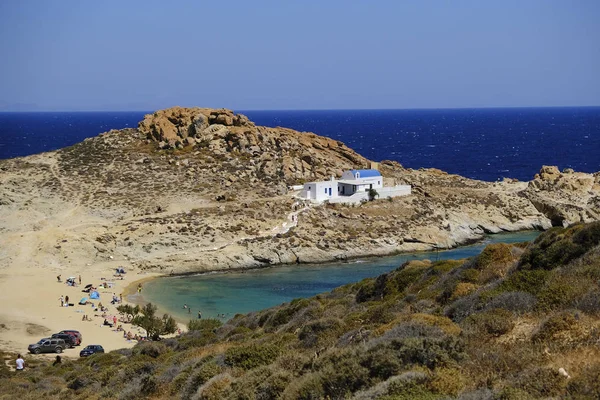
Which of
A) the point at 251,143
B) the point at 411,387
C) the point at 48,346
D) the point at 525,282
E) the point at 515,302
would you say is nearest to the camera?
the point at 411,387

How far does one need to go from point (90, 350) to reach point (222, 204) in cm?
2697

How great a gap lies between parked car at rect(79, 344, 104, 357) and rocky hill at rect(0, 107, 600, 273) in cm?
1645

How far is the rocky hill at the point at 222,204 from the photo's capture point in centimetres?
4862

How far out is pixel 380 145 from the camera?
150 meters

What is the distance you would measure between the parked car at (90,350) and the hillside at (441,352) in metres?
8.44

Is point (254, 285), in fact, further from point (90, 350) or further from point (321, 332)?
point (321, 332)

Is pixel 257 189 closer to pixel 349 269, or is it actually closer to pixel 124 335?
pixel 349 269

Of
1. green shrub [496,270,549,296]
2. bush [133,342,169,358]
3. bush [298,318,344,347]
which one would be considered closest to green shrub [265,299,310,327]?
bush [133,342,169,358]

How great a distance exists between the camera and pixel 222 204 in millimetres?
55500

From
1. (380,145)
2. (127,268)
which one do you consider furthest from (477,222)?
(380,145)

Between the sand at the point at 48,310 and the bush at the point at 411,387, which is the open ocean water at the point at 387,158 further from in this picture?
the bush at the point at 411,387

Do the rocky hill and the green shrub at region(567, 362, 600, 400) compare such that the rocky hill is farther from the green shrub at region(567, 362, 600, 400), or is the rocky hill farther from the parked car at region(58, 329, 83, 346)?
the green shrub at region(567, 362, 600, 400)

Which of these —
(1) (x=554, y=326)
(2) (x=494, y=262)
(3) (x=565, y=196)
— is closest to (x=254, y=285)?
(2) (x=494, y=262)

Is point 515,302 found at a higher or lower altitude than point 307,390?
higher
